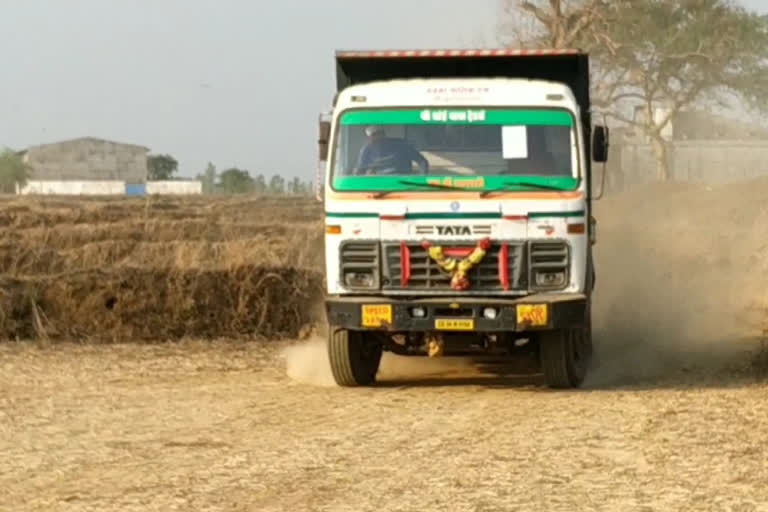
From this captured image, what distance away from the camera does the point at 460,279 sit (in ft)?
43.5

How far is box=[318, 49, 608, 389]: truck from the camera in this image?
Result: 43.5 feet

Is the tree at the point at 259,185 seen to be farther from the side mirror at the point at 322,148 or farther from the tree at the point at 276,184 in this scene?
the side mirror at the point at 322,148

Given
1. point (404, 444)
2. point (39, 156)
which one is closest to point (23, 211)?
point (404, 444)

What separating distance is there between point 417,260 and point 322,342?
408 centimetres

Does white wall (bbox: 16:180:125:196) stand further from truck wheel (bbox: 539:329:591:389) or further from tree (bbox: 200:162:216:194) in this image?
truck wheel (bbox: 539:329:591:389)

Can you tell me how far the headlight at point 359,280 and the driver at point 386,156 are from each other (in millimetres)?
925

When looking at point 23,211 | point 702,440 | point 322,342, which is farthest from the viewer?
point 23,211

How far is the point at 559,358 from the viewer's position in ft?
45.2

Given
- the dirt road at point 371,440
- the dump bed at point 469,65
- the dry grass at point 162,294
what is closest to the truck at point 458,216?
the dump bed at point 469,65

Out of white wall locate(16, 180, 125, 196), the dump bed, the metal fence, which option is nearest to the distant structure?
white wall locate(16, 180, 125, 196)

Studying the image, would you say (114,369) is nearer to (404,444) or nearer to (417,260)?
(417,260)

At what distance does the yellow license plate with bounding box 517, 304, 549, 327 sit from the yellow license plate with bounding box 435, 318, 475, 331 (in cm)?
43

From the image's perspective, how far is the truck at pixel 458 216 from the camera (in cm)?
1325

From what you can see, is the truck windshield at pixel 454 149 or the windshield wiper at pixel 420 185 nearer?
the windshield wiper at pixel 420 185
